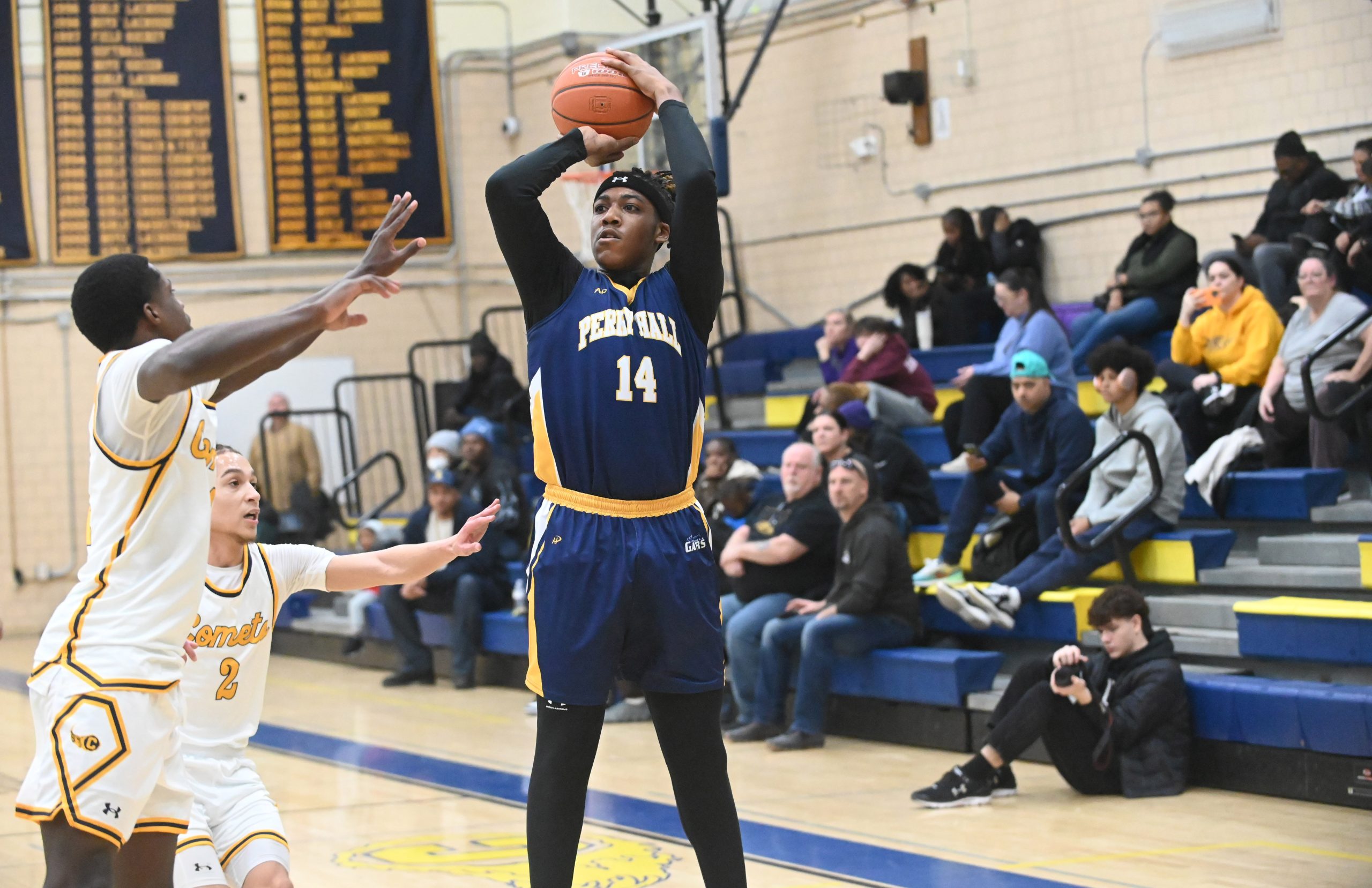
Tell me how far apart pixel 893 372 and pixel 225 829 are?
6020mm

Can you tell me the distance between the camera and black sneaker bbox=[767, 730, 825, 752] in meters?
6.60

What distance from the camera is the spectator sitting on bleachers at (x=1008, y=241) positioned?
964 centimetres

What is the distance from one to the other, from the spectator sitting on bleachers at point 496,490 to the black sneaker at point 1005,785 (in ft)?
14.1

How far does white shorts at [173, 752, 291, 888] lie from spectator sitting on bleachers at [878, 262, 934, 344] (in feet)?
23.3

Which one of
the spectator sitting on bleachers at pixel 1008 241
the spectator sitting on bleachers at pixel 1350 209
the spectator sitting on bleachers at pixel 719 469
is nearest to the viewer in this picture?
the spectator sitting on bleachers at pixel 1350 209

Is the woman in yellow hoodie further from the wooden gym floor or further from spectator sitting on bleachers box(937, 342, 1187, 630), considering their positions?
the wooden gym floor

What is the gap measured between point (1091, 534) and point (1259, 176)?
331 centimetres

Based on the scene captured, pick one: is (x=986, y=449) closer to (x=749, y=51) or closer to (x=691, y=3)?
(x=749, y=51)

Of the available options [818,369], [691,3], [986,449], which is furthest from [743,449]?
[691,3]

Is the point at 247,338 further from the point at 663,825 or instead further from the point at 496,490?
the point at 496,490

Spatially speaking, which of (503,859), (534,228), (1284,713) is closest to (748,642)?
(503,859)

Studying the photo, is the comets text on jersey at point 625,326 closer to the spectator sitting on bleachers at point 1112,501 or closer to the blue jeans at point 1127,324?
the spectator sitting on bleachers at point 1112,501

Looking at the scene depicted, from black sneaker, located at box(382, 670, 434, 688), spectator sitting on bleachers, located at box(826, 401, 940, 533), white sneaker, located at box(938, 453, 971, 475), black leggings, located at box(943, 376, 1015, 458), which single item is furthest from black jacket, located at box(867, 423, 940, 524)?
black sneaker, located at box(382, 670, 434, 688)

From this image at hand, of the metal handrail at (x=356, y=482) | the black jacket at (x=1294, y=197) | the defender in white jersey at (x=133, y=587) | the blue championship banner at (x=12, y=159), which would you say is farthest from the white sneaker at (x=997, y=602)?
the blue championship banner at (x=12, y=159)
